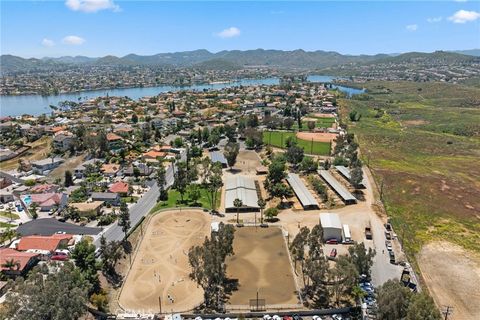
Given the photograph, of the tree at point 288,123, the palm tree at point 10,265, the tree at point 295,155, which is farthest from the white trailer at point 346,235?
the tree at point 288,123

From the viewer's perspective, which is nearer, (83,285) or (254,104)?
(83,285)

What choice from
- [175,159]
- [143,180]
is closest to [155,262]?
[143,180]

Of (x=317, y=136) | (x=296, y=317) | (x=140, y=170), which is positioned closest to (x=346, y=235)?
(x=296, y=317)

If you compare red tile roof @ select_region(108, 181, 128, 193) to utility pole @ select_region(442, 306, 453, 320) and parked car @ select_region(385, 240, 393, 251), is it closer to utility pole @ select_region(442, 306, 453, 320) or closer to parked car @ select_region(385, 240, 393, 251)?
parked car @ select_region(385, 240, 393, 251)

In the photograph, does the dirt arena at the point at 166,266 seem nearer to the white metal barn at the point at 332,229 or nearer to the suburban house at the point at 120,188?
the suburban house at the point at 120,188

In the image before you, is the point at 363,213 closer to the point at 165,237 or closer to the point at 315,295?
the point at 315,295

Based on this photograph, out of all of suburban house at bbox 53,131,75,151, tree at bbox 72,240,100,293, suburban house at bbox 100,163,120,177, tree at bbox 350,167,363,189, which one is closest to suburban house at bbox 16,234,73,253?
tree at bbox 72,240,100,293
